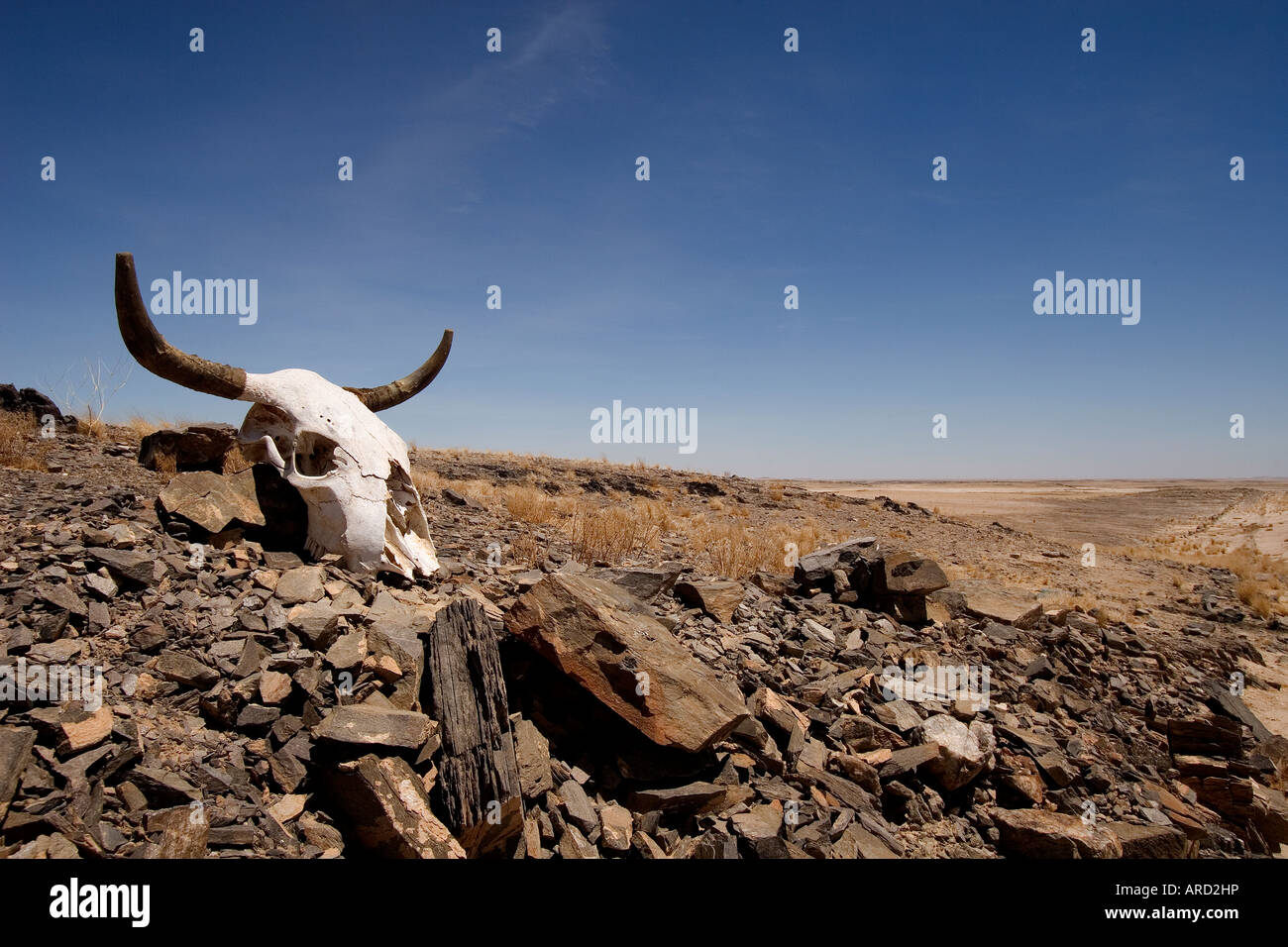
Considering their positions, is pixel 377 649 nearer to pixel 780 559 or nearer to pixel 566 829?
pixel 566 829

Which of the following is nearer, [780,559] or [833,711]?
[833,711]

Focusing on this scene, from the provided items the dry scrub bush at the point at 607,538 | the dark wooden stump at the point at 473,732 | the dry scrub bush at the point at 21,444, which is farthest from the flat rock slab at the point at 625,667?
the dry scrub bush at the point at 21,444

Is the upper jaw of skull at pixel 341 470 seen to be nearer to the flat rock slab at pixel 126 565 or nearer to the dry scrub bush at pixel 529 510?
the flat rock slab at pixel 126 565

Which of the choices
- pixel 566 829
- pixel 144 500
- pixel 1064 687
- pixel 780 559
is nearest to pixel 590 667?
pixel 566 829

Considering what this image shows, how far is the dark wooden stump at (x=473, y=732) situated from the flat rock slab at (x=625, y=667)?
32 centimetres

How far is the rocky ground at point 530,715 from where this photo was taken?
264 cm

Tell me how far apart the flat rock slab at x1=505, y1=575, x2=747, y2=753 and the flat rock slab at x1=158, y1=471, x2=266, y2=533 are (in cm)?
249

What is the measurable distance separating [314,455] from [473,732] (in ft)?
9.74

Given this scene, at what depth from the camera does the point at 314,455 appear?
4.86 meters

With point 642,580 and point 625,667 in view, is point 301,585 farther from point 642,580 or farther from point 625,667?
point 642,580

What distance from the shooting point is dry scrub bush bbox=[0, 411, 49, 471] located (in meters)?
5.82
